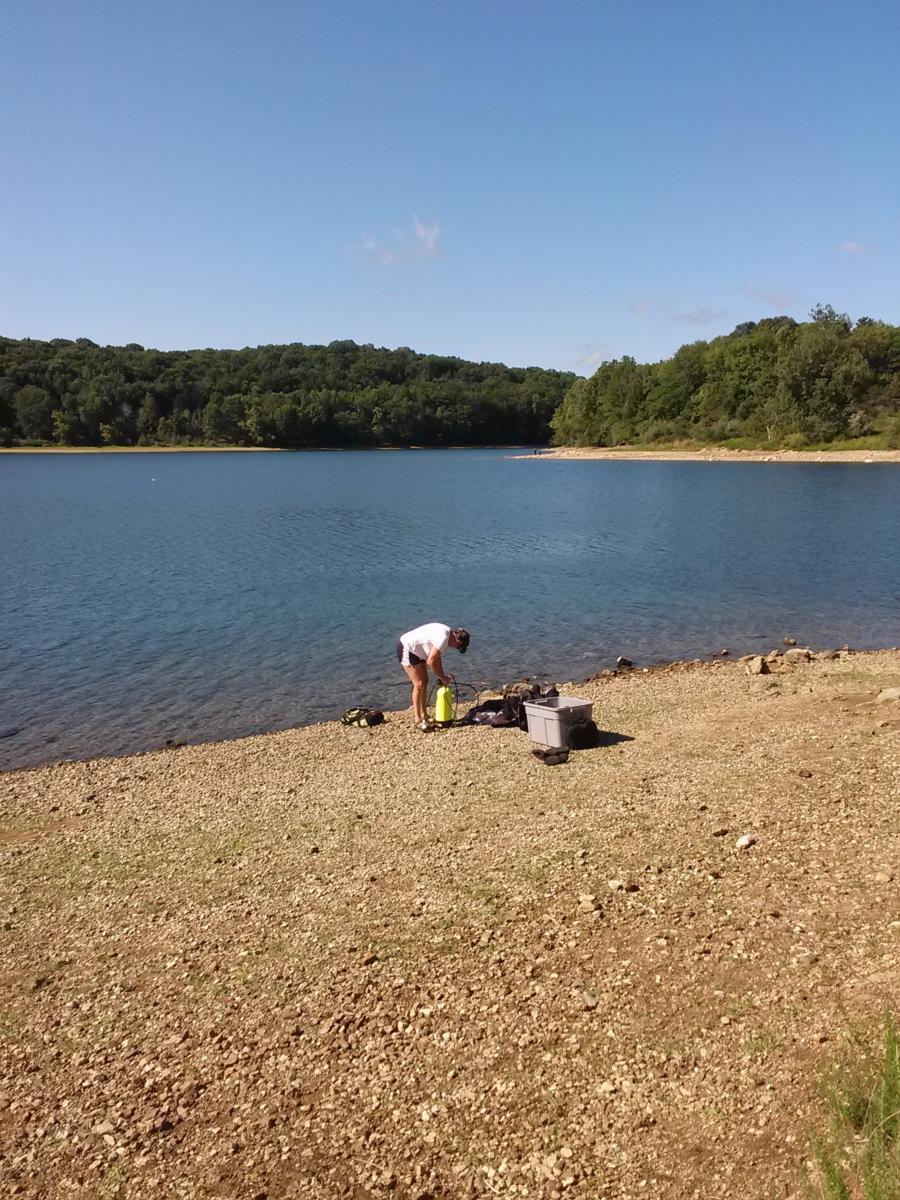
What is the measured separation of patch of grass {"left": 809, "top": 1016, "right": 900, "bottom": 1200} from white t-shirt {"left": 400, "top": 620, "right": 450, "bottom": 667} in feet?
34.0

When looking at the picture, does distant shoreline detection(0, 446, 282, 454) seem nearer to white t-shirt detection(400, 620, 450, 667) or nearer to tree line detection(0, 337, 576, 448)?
tree line detection(0, 337, 576, 448)

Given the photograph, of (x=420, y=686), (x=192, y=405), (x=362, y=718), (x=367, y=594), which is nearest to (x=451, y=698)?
(x=420, y=686)

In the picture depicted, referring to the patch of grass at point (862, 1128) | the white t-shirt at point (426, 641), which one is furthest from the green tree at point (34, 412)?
the patch of grass at point (862, 1128)

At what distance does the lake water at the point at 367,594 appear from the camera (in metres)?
20.2

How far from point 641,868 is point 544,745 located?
16.0ft

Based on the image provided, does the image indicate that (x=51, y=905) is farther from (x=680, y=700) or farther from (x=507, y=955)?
(x=680, y=700)

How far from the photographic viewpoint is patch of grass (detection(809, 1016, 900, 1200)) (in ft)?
14.8

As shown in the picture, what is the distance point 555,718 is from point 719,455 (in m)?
110

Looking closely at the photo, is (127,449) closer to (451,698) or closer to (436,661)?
(436,661)

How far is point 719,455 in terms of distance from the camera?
11581 cm

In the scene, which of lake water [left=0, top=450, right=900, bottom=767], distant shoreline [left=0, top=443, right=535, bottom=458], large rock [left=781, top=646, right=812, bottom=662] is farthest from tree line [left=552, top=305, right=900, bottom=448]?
A: large rock [left=781, top=646, right=812, bottom=662]

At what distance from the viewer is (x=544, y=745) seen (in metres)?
13.7

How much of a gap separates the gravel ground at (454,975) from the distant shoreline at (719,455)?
95.3 metres

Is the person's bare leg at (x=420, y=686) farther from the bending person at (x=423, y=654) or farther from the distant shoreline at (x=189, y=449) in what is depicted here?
the distant shoreline at (x=189, y=449)
